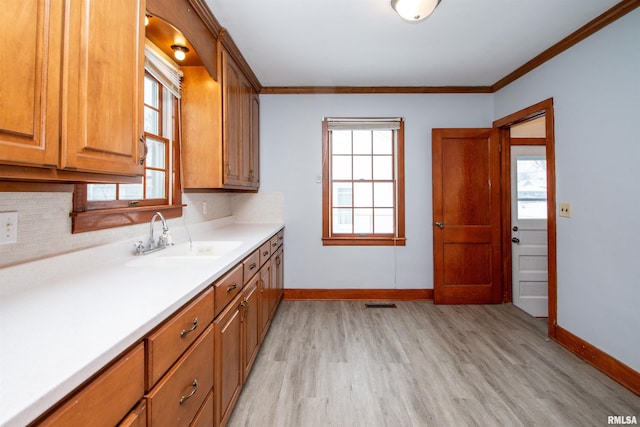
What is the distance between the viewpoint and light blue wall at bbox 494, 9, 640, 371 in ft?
6.26

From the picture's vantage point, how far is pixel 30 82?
804 millimetres

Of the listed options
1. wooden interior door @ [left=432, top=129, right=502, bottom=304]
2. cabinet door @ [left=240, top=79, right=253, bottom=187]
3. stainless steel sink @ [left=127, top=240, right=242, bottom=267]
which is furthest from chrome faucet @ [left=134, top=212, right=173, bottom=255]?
wooden interior door @ [left=432, top=129, right=502, bottom=304]

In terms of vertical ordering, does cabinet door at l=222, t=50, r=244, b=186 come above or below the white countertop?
above

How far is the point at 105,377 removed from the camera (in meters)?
0.66

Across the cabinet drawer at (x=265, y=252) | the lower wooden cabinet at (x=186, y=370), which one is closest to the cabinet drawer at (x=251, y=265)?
the lower wooden cabinet at (x=186, y=370)

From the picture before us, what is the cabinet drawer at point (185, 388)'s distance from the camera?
0.88 metres

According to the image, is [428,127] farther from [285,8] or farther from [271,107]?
[285,8]

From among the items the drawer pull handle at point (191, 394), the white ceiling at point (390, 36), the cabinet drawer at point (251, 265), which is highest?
the white ceiling at point (390, 36)

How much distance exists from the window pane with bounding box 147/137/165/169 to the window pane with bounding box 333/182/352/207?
6.42ft

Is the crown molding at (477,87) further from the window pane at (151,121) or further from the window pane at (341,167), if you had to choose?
the window pane at (151,121)

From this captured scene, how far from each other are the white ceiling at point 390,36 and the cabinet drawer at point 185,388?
2.19 metres

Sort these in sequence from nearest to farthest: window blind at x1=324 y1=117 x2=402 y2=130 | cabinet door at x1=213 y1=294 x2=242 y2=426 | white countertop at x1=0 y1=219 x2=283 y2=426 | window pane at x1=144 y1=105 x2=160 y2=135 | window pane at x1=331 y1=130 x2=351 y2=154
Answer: white countertop at x1=0 y1=219 x2=283 y2=426, cabinet door at x1=213 y1=294 x2=242 y2=426, window pane at x1=144 y1=105 x2=160 y2=135, window blind at x1=324 y1=117 x2=402 y2=130, window pane at x1=331 y1=130 x2=351 y2=154

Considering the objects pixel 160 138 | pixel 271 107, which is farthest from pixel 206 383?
pixel 271 107

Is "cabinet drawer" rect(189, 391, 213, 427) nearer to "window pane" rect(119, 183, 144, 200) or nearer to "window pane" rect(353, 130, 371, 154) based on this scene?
"window pane" rect(119, 183, 144, 200)
